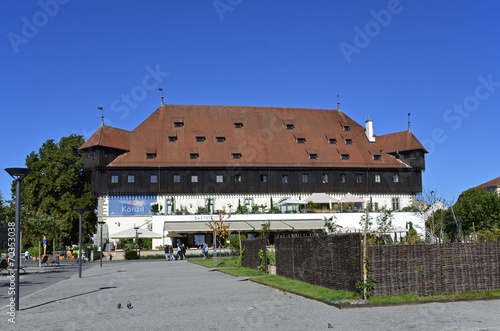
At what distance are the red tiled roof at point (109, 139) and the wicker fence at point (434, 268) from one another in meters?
47.7

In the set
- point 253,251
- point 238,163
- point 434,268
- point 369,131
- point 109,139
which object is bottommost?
point 253,251

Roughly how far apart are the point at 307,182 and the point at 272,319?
1982 inches

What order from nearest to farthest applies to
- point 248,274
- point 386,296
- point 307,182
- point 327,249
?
point 386,296, point 327,249, point 248,274, point 307,182

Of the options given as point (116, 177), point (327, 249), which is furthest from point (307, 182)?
point (327, 249)

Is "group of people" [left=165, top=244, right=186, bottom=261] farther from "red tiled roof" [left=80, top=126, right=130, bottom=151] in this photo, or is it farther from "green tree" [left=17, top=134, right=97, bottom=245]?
"green tree" [left=17, top=134, right=97, bottom=245]

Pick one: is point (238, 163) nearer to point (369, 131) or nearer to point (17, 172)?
point (369, 131)

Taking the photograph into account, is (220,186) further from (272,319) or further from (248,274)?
(272,319)

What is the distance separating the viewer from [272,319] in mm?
12547

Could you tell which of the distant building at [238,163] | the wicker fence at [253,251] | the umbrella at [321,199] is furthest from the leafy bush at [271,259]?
the umbrella at [321,199]

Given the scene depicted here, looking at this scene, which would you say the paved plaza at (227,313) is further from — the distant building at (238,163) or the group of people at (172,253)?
the distant building at (238,163)

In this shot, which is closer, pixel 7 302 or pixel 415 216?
pixel 7 302

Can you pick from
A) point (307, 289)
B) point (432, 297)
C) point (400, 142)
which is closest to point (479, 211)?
point (400, 142)

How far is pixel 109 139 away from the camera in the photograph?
197 feet

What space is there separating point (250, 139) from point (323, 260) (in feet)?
152
